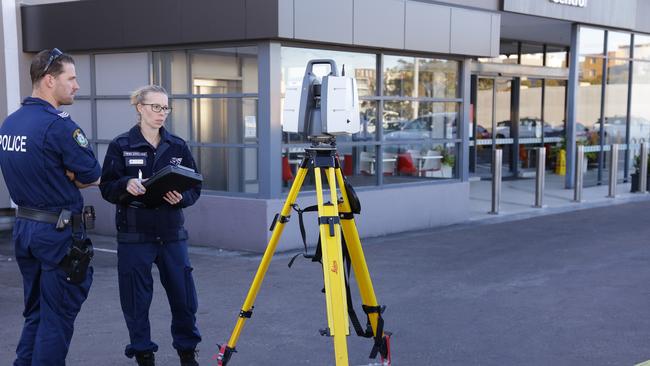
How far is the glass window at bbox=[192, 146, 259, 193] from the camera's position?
30.0 ft

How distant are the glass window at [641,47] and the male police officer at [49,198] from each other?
52.7ft

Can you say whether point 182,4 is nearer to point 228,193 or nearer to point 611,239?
point 228,193

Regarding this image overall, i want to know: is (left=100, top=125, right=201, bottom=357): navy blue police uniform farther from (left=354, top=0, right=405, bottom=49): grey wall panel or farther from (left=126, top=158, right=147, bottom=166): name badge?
(left=354, top=0, right=405, bottom=49): grey wall panel

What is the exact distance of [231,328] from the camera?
578 cm

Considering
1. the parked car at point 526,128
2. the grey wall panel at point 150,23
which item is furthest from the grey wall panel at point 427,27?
the parked car at point 526,128

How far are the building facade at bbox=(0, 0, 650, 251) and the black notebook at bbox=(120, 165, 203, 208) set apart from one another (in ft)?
14.0

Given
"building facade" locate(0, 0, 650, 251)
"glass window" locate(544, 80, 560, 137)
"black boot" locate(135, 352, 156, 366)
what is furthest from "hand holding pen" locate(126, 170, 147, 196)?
"glass window" locate(544, 80, 560, 137)

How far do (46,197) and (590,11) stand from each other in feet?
45.4

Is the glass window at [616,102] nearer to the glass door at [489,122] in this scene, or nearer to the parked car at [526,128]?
the parked car at [526,128]

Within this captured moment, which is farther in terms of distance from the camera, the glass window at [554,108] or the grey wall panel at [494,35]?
the glass window at [554,108]

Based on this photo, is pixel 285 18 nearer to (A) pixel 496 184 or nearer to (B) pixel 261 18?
(B) pixel 261 18

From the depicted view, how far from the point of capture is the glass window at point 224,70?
8977 millimetres

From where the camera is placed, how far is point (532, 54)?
18.7 m

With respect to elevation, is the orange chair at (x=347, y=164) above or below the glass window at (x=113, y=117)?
below
